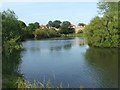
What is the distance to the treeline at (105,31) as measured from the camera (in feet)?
127

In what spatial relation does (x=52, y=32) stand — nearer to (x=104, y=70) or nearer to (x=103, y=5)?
(x=103, y=5)

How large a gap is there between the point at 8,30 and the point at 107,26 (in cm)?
1474

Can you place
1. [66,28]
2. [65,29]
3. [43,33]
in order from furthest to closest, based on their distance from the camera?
[66,28] < [65,29] < [43,33]

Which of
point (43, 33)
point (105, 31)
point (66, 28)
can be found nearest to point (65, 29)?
point (66, 28)

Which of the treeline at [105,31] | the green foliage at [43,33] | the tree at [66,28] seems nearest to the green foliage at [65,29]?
the tree at [66,28]

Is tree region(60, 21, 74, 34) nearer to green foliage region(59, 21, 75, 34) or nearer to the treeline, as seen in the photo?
green foliage region(59, 21, 75, 34)

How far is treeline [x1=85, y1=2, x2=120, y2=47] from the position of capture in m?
38.8

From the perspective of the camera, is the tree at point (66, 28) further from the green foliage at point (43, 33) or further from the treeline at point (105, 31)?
the treeline at point (105, 31)

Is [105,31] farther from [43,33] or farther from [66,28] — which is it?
[66,28]

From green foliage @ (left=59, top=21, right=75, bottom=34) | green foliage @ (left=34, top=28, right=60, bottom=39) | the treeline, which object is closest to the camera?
the treeline

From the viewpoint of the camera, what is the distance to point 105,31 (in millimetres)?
39375

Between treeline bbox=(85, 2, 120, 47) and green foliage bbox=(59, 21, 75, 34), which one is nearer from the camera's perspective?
treeline bbox=(85, 2, 120, 47)

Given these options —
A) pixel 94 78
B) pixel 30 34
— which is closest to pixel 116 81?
pixel 94 78

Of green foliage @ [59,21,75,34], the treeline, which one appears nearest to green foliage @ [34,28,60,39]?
green foliage @ [59,21,75,34]
